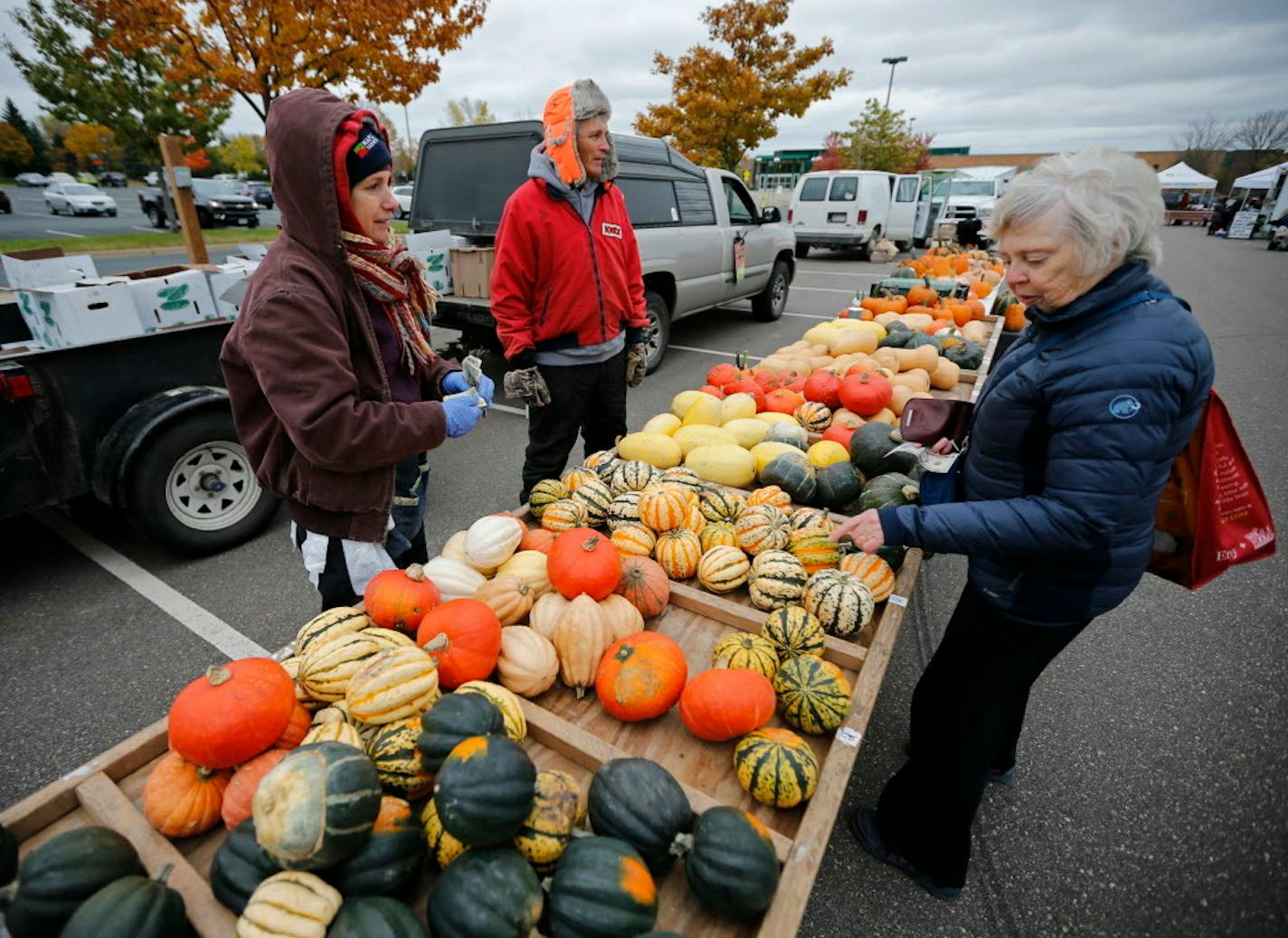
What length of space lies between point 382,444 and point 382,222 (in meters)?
0.68

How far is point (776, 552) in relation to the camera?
2.39m

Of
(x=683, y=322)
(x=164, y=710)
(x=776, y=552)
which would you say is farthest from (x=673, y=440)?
(x=683, y=322)

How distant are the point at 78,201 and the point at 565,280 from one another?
40589 mm

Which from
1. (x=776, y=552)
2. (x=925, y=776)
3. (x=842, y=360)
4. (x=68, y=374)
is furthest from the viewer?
(x=842, y=360)

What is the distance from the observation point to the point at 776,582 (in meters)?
2.27

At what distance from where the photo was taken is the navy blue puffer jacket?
1445 mm

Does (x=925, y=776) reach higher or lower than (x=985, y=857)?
higher

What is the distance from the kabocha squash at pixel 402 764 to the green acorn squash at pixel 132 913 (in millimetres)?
399

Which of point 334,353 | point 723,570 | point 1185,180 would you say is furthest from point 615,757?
point 1185,180

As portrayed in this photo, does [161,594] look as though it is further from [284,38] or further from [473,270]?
A: [284,38]

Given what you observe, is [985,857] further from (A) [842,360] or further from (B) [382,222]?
(A) [842,360]

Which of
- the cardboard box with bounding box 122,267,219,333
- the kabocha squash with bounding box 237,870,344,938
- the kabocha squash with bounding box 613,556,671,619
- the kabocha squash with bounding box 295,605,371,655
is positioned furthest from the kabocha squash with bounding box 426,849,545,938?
the cardboard box with bounding box 122,267,219,333

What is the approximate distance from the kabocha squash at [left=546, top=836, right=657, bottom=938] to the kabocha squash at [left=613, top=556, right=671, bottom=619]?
100cm

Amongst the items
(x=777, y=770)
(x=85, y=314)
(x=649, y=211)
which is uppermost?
(x=649, y=211)
